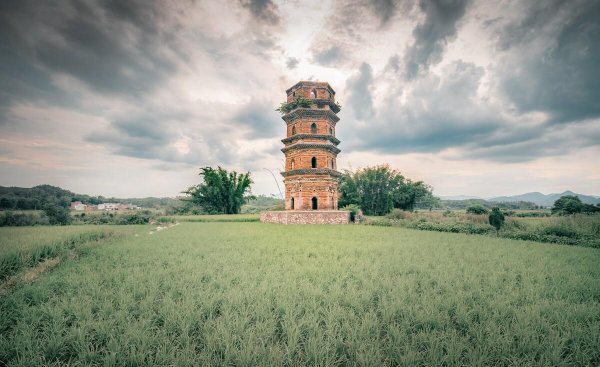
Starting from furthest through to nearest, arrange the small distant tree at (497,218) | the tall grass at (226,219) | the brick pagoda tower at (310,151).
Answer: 1. the tall grass at (226,219)
2. the brick pagoda tower at (310,151)
3. the small distant tree at (497,218)

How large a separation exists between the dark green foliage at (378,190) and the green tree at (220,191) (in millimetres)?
14447

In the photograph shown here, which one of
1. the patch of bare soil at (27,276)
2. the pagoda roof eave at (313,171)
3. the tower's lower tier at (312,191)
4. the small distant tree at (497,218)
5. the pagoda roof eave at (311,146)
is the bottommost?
the patch of bare soil at (27,276)

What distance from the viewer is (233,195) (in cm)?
3484

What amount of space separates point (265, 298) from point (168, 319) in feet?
5.18

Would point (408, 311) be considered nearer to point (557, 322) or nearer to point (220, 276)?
point (557, 322)

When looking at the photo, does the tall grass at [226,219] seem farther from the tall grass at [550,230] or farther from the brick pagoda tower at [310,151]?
the tall grass at [550,230]

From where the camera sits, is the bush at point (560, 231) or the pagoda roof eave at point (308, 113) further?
the pagoda roof eave at point (308, 113)

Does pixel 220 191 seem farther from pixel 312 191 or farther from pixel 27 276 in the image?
pixel 27 276

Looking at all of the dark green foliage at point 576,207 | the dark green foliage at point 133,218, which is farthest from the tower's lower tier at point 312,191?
the dark green foliage at point 576,207

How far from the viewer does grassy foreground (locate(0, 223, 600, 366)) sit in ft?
9.43

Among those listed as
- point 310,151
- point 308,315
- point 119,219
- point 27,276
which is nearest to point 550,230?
point 308,315

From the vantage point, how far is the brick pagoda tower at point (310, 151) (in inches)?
865

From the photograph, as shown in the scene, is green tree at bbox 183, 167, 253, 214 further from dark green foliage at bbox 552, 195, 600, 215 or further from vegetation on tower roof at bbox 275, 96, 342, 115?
dark green foliage at bbox 552, 195, 600, 215

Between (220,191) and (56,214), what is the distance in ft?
55.7
